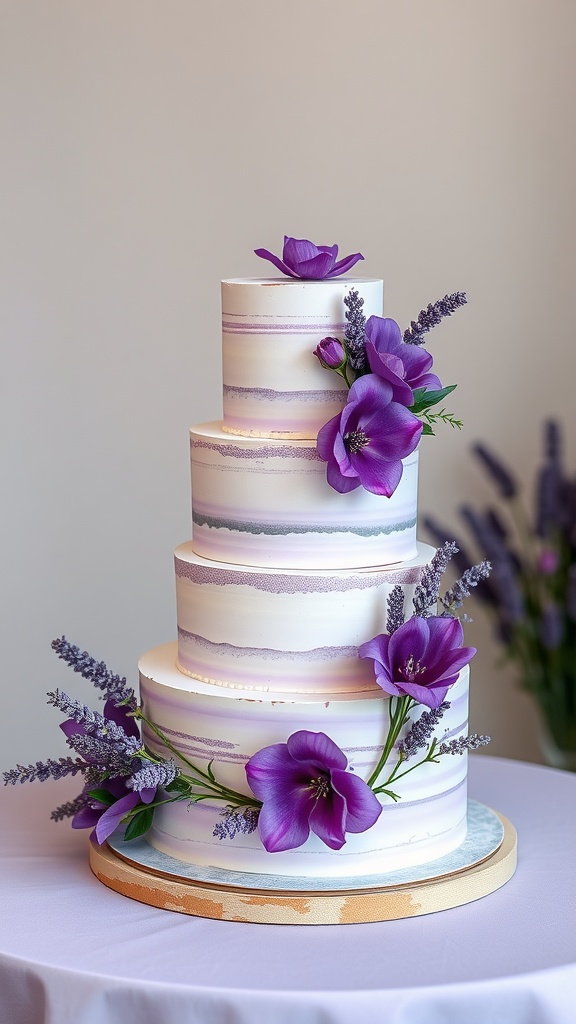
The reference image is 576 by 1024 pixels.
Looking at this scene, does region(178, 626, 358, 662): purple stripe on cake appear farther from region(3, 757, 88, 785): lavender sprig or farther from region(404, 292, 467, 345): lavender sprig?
region(404, 292, 467, 345): lavender sprig

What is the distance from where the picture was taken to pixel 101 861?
1424 millimetres

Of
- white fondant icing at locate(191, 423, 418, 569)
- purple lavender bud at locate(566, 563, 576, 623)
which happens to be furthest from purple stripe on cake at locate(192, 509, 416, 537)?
purple lavender bud at locate(566, 563, 576, 623)

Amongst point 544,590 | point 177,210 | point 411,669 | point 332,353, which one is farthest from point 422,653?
point 177,210

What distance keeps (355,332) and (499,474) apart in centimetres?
168

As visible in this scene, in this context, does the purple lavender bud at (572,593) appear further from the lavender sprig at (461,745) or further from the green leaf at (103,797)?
the green leaf at (103,797)

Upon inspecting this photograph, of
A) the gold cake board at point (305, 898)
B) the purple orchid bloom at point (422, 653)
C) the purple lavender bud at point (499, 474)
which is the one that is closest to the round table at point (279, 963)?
the gold cake board at point (305, 898)

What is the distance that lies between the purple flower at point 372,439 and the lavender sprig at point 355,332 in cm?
4

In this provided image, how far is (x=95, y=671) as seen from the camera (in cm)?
143

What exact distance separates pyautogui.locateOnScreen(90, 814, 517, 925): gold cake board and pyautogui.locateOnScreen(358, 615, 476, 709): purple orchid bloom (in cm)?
19

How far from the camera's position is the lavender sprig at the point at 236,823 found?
1.29m

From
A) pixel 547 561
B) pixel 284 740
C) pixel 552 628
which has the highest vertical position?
pixel 284 740

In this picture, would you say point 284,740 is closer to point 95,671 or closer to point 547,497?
point 95,671

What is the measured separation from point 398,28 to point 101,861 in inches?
90.0

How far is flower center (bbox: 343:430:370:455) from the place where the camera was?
4.48 ft
